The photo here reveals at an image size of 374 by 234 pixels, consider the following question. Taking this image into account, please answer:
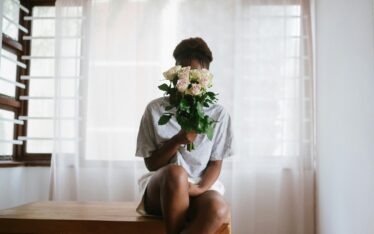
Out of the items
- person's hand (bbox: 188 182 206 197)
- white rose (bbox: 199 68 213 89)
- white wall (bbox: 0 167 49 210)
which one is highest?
white rose (bbox: 199 68 213 89)

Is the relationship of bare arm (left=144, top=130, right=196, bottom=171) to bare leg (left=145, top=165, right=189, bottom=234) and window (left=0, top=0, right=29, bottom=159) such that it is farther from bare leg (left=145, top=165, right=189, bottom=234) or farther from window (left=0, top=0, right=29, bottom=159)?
window (left=0, top=0, right=29, bottom=159)

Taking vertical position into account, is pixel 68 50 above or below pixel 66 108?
above

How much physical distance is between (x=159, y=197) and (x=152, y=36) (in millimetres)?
1594

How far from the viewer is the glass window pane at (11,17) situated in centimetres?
279

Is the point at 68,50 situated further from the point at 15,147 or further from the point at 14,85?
the point at 15,147

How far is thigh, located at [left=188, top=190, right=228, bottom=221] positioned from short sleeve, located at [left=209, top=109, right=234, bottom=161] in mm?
301

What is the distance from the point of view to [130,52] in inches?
111

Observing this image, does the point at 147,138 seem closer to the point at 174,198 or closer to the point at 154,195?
the point at 154,195

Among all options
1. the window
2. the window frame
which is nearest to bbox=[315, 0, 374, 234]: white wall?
the window frame

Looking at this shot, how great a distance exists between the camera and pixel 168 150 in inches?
65.1

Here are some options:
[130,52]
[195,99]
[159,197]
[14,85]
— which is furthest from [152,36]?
[159,197]

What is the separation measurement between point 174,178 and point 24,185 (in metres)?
1.93

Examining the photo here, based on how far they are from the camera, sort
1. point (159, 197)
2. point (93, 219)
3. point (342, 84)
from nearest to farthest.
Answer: point (159, 197) → point (93, 219) → point (342, 84)

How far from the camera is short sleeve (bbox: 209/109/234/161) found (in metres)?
1.84
